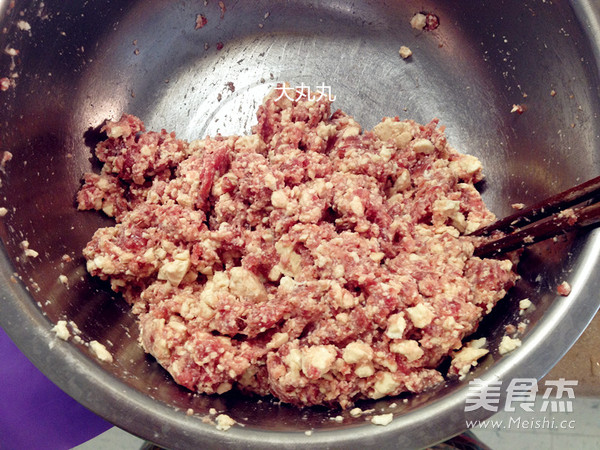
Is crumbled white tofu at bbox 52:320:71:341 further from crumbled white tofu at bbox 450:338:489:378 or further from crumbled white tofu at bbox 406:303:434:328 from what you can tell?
crumbled white tofu at bbox 450:338:489:378

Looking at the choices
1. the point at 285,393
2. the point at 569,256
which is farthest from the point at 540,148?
the point at 285,393

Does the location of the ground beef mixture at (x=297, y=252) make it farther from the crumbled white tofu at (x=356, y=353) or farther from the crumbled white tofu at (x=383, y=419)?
the crumbled white tofu at (x=383, y=419)

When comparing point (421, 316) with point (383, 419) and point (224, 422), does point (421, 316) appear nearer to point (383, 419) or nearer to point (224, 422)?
point (383, 419)

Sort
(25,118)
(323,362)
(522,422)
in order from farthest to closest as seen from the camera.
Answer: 1. (522,422)
2. (25,118)
3. (323,362)

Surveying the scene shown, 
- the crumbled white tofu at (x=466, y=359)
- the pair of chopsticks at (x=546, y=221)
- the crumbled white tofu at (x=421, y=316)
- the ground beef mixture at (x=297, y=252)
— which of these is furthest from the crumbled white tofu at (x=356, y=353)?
the pair of chopsticks at (x=546, y=221)

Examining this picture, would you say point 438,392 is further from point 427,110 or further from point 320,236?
point 427,110

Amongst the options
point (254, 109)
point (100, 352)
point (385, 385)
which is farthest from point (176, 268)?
point (254, 109)

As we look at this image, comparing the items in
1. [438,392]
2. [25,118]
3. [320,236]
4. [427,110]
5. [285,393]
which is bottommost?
[285,393]
